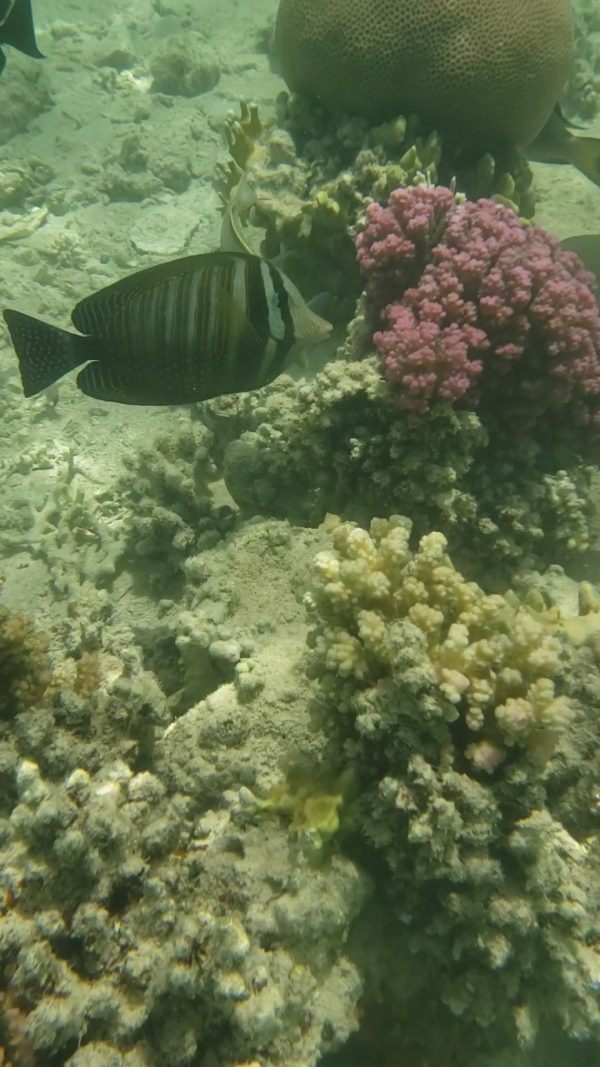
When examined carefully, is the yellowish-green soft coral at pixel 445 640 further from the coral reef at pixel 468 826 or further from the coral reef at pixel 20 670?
the coral reef at pixel 20 670

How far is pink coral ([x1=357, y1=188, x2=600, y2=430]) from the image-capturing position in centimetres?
319

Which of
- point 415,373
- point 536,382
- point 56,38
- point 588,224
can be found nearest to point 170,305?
point 415,373

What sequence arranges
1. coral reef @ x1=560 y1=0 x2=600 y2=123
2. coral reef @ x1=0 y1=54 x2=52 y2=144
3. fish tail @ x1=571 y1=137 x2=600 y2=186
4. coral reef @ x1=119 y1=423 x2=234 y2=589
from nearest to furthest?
1. coral reef @ x1=119 y1=423 x2=234 y2=589
2. fish tail @ x1=571 y1=137 x2=600 y2=186
3. coral reef @ x1=560 y1=0 x2=600 y2=123
4. coral reef @ x1=0 y1=54 x2=52 y2=144

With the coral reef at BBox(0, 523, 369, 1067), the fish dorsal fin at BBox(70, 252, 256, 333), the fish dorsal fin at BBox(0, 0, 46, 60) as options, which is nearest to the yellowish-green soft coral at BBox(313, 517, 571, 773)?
the coral reef at BBox(0, 523, 369, 1067)

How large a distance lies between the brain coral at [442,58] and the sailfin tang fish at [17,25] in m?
2.07

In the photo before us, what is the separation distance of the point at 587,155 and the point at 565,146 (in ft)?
0.66

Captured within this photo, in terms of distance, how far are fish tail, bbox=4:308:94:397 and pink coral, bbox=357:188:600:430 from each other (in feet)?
4.78

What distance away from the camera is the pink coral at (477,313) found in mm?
3186

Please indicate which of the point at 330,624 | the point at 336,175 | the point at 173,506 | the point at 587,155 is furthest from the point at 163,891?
the point at 587,155

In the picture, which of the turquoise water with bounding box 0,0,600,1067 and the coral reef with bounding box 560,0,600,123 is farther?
the coral reef with bounding box 560,0,600,123

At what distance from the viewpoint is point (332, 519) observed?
3.27m

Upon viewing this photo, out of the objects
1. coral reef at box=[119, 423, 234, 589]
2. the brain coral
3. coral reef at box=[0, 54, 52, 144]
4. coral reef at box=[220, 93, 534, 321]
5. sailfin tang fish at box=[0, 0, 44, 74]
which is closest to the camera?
coral reef at box=[119, 423, 234, 589]

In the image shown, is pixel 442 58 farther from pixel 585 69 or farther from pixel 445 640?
pixel 585 69

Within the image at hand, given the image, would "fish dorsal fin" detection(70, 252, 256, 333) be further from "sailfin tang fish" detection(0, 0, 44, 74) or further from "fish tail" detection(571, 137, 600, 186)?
"fish tail" detection(571, 137, 600, 186)
